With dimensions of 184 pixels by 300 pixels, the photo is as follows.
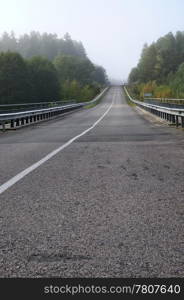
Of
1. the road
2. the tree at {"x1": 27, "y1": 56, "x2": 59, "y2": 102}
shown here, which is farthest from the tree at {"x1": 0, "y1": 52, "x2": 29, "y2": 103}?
the road

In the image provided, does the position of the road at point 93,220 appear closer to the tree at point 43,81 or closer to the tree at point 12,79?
the tree at point 12,79

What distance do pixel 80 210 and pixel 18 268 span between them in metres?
2.02

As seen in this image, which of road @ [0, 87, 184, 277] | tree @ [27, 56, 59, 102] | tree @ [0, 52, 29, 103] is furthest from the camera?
tree @ [27, 56, 59, 102]

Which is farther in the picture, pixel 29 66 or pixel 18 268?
pixel 29 66

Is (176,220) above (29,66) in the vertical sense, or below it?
below

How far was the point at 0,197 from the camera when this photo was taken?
6488 mm

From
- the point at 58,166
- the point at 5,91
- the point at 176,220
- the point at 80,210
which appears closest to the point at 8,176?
the point at 58,166

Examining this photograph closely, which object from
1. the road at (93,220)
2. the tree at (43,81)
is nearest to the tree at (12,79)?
the tree at (43,81)

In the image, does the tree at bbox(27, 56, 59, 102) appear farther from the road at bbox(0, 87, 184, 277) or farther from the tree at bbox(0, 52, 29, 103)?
the road at bbox(0, 87, 184, 277)

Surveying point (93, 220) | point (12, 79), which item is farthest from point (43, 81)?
point (93, 220)

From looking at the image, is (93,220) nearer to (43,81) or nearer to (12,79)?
(12,79)

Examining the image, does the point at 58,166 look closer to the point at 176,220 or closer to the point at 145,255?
the point at 176,220

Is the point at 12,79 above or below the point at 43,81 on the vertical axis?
above

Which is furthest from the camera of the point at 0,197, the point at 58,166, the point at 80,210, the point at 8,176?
the point at 58,166
